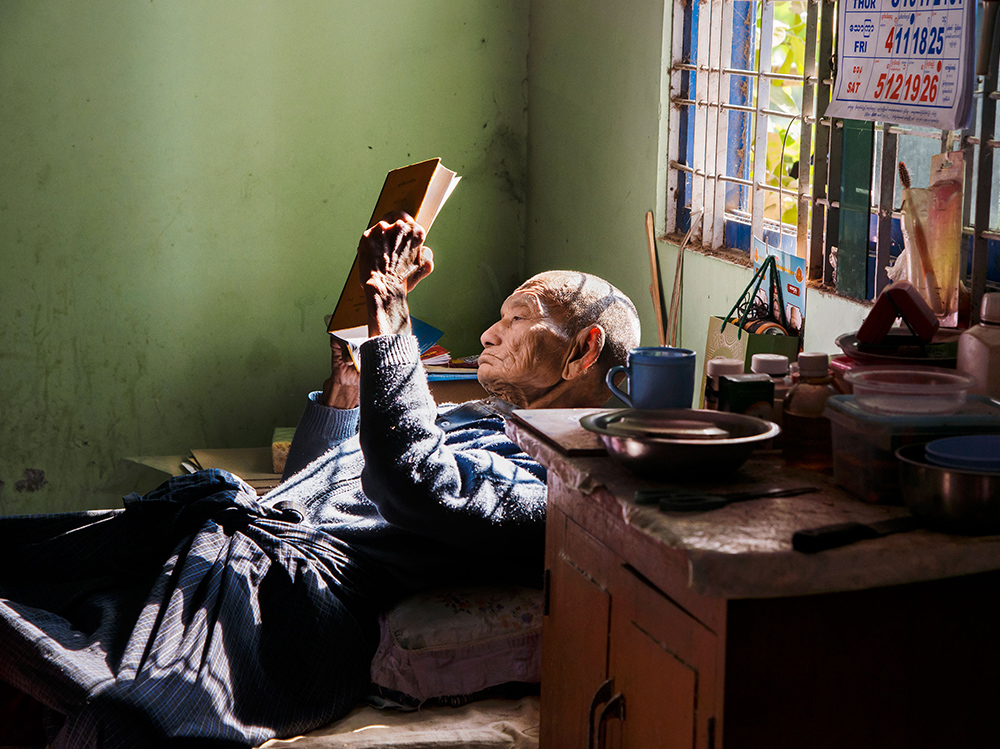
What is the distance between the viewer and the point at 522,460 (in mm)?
2266

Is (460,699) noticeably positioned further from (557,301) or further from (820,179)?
(820,179)

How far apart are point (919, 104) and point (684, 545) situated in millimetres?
1085

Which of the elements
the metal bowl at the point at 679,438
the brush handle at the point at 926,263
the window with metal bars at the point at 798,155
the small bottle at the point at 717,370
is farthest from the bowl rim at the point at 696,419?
the window with metal bars at the point at 798,155

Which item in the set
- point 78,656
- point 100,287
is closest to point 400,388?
point 78,656

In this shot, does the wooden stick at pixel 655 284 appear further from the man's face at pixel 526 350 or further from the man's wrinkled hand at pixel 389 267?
the man's wrinkled hand at pixel 389 267

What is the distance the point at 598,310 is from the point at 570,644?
3.46ft

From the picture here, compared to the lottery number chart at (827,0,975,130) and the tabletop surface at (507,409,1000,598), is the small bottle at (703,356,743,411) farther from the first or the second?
the lottery number chart at (827,0,975,130)

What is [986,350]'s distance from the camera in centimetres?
144

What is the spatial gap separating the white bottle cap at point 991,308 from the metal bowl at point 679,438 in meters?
0.37

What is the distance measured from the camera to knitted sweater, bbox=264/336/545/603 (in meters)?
1.90

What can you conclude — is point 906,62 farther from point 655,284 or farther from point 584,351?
point 655,284

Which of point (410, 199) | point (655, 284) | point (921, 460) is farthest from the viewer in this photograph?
point (655, 284)

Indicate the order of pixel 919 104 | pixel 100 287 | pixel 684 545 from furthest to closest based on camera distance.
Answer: pixel 100 287
pixel 919 104
pixel 684 545

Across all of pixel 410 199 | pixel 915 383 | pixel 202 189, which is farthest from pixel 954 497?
pixel 202 189
